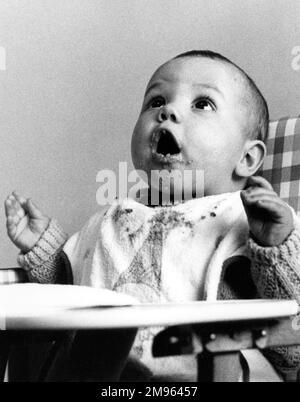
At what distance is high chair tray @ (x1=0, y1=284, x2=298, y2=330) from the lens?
0.49 meters

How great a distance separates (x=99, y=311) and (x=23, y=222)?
0.52 meters

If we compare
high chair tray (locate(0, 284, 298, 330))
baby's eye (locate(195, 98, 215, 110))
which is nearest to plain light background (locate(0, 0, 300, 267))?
baby's eye (locate(195, 98, 215, 110))

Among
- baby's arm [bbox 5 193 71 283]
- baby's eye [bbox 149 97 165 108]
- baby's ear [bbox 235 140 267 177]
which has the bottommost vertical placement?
baby's arm [bbox 5 193 71 283]

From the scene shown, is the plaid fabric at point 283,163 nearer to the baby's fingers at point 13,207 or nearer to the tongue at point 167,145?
the baby's fingers at point 13,207

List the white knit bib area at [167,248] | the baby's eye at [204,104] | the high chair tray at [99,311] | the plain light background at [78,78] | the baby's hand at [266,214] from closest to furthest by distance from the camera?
the high chair tray at [99,311]
the baby's hand at [266,214]
the white knit bib area at [167,248]
the baby's eye at [204,104]
the plain light background at [78,78]

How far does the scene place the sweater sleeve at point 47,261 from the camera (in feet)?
3.18

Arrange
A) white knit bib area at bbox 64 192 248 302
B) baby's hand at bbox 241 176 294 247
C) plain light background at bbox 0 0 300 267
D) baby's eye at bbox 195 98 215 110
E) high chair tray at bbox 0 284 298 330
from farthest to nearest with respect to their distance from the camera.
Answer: plain light background at bbox 0 0 300 267, baby's eye at bbox 195 98 215 110, white knit bib area at bbox 64 192 248 302, baby's hand at bbox 241 176 294 247, high chair tray at bbox 0 284 298 330

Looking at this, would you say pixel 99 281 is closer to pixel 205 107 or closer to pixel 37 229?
pixel 37 229

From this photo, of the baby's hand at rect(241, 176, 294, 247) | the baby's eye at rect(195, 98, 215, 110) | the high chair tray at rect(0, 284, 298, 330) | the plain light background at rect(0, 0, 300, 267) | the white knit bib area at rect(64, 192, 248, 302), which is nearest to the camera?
the high chair tray at rect(0, 284, 298, 330)

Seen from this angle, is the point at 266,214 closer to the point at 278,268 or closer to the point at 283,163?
the point at 278,268

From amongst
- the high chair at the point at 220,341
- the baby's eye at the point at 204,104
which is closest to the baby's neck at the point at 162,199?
the baby's eye at the point at 204,104

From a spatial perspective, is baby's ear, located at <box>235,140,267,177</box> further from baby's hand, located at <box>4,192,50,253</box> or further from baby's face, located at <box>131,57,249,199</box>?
baby's hand, located at <box>4,192,50,253</box>

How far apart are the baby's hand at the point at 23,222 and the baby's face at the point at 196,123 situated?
18 cm

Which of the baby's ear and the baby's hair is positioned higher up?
the baby's hair
